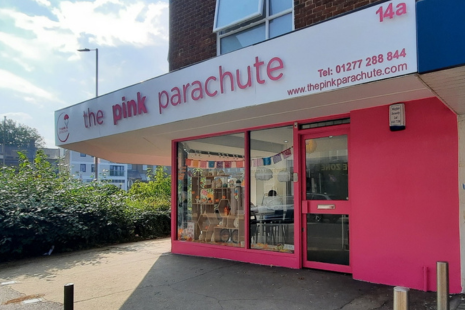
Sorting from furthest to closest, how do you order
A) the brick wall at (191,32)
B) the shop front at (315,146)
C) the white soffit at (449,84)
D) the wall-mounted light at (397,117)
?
1. the brick wall at (191,32)
2. the wall-mounted light at (397,117)
3. the shop front at (315,146)
4. the white soffit at (449,84)

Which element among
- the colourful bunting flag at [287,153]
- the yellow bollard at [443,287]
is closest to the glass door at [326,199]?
the colourful bunting flag at [287,153]

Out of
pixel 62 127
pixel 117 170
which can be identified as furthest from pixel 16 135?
pixel 62 127

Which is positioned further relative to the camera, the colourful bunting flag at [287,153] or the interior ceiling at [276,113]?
the colourful bunting flag at [287,153]

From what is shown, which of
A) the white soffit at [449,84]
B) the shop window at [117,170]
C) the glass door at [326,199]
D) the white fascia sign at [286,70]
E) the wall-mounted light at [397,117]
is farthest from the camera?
the shop window at [117,170]

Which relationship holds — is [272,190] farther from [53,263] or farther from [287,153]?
[53,263]

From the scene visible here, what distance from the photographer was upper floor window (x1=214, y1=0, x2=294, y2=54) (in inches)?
262

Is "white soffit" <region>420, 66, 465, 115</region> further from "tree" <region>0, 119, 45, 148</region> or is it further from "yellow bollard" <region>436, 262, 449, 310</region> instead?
"tree" <region>0, 119, 45, 148</region>

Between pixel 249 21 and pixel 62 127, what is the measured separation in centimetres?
507

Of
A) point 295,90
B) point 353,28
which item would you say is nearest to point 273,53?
point 295,90

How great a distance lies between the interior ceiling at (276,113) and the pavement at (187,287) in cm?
252

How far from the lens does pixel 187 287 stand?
18.1 ft

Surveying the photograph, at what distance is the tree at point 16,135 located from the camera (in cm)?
7695

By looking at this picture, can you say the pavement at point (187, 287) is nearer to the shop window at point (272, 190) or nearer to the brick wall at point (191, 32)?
the shop window at point (272, 190)

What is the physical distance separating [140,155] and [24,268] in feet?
14.7
